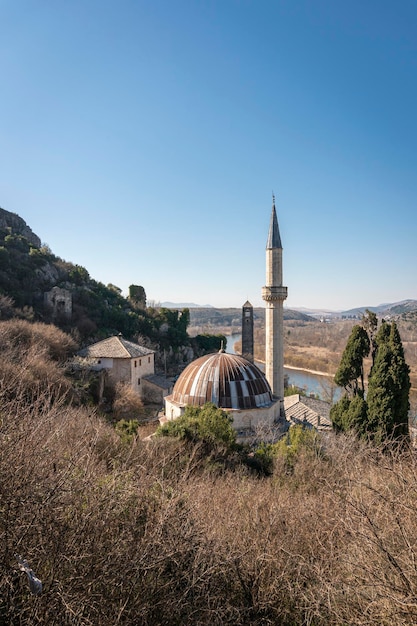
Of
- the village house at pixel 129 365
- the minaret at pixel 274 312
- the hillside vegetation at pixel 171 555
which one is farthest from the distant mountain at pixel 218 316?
the hillside vegetation at pixel 171 555

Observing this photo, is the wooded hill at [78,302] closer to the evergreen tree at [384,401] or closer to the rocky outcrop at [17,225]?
the rocky outcrop at [17,225]

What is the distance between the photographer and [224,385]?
15477 mm

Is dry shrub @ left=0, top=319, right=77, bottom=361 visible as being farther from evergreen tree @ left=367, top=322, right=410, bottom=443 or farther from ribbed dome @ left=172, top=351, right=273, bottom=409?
evergreen tree @ left=367, top=322, right=410, bottom=443

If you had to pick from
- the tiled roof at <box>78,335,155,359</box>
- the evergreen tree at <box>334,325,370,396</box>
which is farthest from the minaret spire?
the tiled roof at <box>78,335,155,359</box>

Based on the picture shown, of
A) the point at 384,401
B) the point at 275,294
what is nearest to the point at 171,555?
the point at 384,401

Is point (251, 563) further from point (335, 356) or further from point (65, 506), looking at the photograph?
point (335, 356)

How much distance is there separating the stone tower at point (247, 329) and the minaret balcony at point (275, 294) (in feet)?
49.9

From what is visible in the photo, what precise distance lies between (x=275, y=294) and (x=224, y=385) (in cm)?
860

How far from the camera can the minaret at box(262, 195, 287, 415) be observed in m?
22.2

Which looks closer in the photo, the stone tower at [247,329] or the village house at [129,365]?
the village house at [129,365]

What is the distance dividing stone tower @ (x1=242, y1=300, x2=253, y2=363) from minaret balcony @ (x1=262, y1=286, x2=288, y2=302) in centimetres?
1522

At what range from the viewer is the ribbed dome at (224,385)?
50.2 feet

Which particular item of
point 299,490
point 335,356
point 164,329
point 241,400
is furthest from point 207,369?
point 335,356

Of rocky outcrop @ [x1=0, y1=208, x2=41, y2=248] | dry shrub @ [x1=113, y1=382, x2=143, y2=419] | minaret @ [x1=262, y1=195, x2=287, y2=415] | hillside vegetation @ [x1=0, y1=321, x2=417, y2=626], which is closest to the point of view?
hillside vegetation @ [x1=0, y1=321, x2=417, y2=626]
